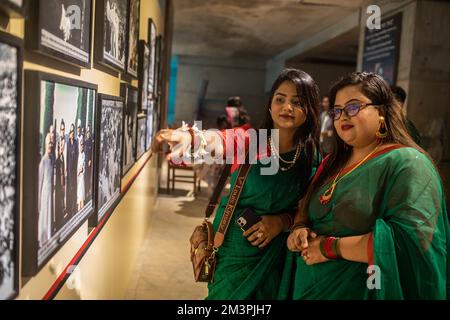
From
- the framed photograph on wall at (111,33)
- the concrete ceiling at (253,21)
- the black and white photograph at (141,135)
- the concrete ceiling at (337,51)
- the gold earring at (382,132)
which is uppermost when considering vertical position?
the concrete ceiling at (253,21)

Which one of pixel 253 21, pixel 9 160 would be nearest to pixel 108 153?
pixel 9 160

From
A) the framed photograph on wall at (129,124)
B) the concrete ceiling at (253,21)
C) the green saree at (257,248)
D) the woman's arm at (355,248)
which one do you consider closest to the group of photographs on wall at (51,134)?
the framed photograph on wall at (129,124)

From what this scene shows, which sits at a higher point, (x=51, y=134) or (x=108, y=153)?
(x=51, y=134)

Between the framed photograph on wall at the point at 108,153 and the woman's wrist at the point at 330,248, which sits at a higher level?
the framed photograph on wall at the point at 108,153

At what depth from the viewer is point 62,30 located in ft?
3.51

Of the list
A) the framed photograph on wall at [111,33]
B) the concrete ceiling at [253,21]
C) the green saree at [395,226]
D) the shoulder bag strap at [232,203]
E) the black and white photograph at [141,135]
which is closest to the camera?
the green saree at [395,226]

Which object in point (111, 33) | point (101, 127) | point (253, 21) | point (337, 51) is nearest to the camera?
point (101, 127)

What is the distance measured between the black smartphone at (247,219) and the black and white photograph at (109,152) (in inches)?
22.0

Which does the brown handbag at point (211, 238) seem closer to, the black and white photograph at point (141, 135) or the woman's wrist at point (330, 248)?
the woman's wrist at point (330, 248)

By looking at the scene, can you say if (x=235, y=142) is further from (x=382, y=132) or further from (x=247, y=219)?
(x=382, y=132)

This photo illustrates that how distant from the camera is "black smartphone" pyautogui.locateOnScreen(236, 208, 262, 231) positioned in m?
1.60

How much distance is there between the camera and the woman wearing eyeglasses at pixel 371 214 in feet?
3.91

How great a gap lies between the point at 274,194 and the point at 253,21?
261 inches
